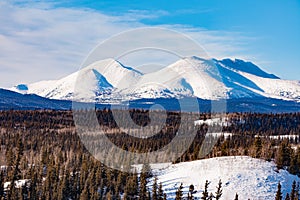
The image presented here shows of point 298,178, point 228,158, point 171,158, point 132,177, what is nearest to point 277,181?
point 298,178

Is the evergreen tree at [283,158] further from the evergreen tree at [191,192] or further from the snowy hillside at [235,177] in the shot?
the evergreen tree at [191,192]

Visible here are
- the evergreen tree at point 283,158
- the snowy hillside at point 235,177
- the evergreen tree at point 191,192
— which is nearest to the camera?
the evergreen tree at point 191,192

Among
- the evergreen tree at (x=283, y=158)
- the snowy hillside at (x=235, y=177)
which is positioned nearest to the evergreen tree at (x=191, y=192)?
the snowy hillside at (x=235, y=177)

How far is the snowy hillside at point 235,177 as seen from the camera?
88.6 metres

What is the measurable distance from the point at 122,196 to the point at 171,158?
188 feet

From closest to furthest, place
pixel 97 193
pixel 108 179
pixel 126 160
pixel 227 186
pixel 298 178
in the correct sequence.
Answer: pixel 227 186, pixel 298 178, pixel 97 193, pixel 108 179, pixel 126 160

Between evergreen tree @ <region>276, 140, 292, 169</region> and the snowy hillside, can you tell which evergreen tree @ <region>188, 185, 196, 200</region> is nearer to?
the snowy hillside

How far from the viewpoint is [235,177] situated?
93.7m

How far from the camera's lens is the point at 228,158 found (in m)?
106

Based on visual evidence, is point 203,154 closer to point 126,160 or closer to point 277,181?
point 126,160

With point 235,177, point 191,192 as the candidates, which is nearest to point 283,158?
point 235,177

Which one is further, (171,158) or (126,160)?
(171,158)

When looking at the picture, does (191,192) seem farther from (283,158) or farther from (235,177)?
(283,158)

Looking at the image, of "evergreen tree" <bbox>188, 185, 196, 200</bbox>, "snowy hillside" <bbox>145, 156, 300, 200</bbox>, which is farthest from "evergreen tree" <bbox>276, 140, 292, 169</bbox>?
"evergreen tree" <bbox>188, 185, 196, 200</bbox>
